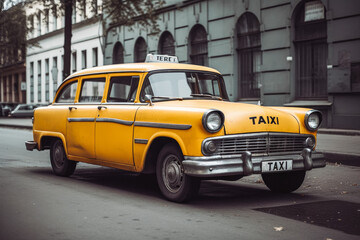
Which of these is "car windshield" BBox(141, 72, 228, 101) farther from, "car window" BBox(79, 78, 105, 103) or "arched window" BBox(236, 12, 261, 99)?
"arched window" BBox(236, 12, 261, 99)

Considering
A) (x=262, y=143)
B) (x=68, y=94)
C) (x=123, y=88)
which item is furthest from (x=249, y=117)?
(x=68, y=94)

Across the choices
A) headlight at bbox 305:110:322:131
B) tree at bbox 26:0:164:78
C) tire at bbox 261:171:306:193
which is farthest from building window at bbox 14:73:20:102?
headlight at bbox 305:110:322:131

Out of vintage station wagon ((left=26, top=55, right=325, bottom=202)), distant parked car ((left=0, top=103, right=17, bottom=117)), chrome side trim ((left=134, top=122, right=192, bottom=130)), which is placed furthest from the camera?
distant parked car ((left=0, top=103, right=17, bottom=117))

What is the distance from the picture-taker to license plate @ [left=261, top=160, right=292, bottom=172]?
6.47 meters

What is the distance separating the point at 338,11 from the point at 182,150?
12818 mm

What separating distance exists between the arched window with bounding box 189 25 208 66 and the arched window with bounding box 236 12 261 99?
2.40 meters

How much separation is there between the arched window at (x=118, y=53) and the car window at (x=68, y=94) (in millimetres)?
22763

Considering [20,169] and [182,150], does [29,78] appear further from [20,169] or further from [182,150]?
[182,150]

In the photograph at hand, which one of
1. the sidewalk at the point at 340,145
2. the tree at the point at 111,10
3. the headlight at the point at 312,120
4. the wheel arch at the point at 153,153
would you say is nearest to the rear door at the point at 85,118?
the wheel arch at the point at 153,153

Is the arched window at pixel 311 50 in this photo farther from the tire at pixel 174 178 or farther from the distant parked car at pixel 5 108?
the distant parked car at pixel 5 108

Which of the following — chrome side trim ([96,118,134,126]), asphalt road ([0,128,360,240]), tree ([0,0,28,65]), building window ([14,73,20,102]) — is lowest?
asphalt road ([0,128,360,240])

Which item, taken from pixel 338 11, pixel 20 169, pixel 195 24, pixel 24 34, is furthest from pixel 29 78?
pixel 20 169

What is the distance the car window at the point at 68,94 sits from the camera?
906cm

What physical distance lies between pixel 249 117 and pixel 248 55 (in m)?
15.5
